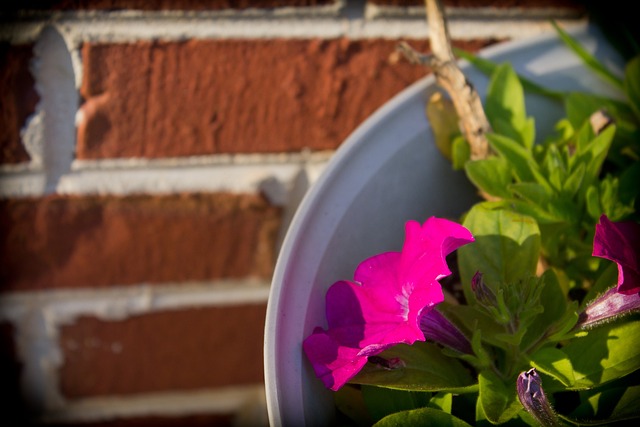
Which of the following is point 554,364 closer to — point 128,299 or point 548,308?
point 548,308

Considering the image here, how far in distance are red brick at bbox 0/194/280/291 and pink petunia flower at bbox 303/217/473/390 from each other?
0.67ft

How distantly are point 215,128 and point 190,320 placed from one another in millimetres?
167

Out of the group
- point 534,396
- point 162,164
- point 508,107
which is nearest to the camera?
point 534,396

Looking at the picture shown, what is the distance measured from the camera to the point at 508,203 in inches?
11.8

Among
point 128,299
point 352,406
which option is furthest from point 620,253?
point 128,299

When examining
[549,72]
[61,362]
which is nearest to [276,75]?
[549,72]

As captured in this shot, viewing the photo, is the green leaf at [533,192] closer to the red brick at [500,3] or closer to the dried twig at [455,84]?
the dried twig at [455,84]

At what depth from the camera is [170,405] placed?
1.75 ft

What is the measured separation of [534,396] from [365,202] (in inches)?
4.5

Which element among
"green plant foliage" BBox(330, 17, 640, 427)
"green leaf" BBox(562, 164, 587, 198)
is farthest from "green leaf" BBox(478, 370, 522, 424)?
"green leaf" BBox(562, 164, 587, 198)

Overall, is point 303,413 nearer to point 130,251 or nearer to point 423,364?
point 423,364

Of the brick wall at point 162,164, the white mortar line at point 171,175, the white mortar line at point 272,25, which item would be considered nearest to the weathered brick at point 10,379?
the brick wall at point 162,164

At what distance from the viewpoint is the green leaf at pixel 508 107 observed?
331 millimetres

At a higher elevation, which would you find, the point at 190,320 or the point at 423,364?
the point at 190,320
